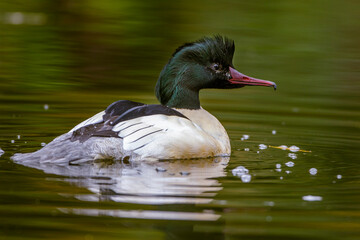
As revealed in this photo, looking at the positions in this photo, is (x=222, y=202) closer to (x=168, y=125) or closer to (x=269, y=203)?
(x=269, y=203)

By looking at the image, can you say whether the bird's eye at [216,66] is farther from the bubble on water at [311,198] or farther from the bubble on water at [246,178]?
the bubble on water at [311,198]

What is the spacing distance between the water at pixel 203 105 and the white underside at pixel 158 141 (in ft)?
0.41

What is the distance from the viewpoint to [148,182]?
641 cm

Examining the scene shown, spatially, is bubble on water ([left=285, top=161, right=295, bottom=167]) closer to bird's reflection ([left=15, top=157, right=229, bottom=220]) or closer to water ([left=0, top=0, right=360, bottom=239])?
water ([left=0, top=0, right=360, bottom=239])

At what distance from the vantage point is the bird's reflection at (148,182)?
5.52 m

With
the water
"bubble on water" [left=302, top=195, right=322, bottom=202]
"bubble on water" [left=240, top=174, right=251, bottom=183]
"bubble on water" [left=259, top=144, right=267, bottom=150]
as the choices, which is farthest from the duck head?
"bubble on water" [left=302, top=195, right=322, bottom=202]

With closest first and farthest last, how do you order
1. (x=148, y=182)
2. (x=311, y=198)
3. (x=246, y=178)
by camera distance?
(x=311, y=198)
(x=148, y=182)
(x=246, y=178)

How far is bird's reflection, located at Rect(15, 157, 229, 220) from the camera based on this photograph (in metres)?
5.52

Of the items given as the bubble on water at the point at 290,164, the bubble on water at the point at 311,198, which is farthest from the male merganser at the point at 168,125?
the bubble on water at the point at 311,198

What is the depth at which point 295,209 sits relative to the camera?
5719 mm

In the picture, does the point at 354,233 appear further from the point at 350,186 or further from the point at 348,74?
the point at 348,74

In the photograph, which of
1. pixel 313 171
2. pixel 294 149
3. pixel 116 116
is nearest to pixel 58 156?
pixel 116 116

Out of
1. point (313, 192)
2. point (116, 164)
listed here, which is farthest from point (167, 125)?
point (313, 192)

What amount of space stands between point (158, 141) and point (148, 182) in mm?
980
